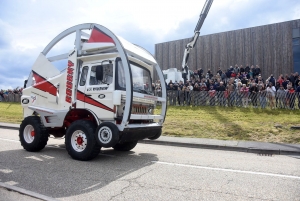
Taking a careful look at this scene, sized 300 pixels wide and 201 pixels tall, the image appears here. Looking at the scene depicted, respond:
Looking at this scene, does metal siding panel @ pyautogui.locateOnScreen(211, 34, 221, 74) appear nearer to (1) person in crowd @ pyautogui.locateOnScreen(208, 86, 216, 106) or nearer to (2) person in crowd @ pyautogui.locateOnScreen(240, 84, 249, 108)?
(1) person in crowd @ pyautogui.locateOnScreen(208, 86, 216, 106)

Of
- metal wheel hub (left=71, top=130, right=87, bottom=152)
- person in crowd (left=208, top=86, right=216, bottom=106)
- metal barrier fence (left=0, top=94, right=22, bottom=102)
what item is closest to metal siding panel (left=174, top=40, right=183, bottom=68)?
person in crowd (left=208, top=86, right=216, bottom=106)

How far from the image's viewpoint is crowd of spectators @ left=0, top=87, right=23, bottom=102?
31.5 metres

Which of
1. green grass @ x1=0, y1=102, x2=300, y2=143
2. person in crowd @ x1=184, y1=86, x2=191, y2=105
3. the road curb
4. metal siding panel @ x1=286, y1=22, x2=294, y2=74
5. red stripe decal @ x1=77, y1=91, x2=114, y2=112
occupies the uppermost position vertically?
metal siding panel @ x1=286, y1=22, x2=294, y2=74

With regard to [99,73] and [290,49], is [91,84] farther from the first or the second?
[290,49]

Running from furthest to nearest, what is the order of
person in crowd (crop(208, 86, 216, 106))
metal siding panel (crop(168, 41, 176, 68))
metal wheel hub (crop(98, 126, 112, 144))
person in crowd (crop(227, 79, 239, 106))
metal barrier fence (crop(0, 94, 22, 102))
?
metal siding panel (crop(168, 41, 176, 68)) < metal barrier fence (crop(0, 94, 22, 102)) < person in crowd (crop(208, 86, 216, 106)) < person in crowd (crop(227, 79, 239, 106)) < metal wheel hub (crop(98, 126, 112, 144))

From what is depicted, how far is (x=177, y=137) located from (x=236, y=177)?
6.42 meters

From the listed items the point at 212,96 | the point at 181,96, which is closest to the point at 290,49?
the point at 212,96

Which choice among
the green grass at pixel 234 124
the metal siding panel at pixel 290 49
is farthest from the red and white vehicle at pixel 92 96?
the metal siding panel at pixel 290 49

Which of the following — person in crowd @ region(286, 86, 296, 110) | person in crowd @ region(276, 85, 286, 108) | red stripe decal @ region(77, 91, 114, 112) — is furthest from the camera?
person in crowd @ region(276, 85, 286, 108)

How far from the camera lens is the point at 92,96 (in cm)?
755

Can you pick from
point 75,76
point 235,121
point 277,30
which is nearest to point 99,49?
point 75,76

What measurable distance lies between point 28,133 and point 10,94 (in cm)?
2698

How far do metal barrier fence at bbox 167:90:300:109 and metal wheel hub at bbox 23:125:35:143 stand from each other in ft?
38.3

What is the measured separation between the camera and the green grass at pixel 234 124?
11531mm
